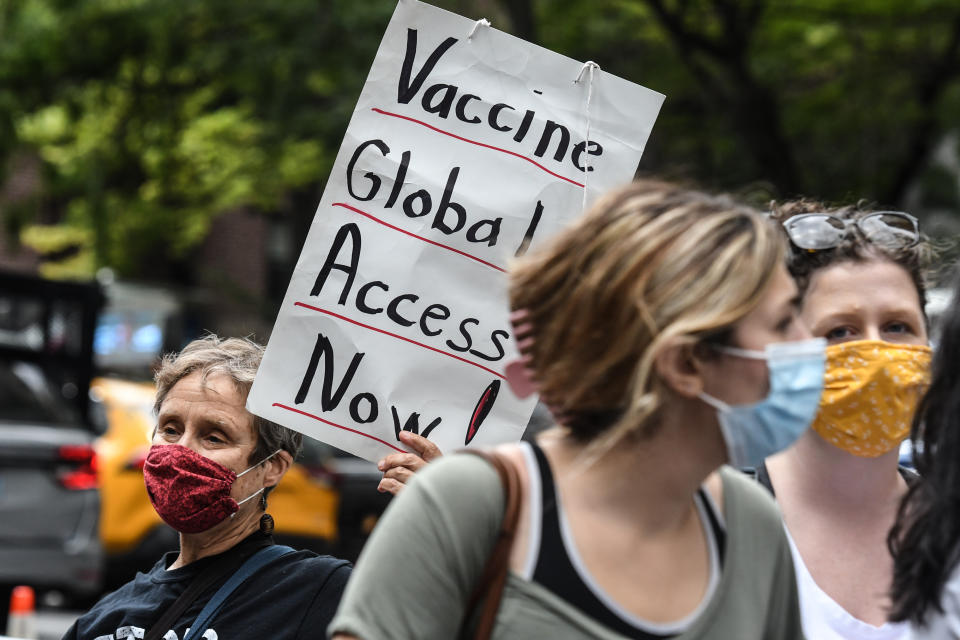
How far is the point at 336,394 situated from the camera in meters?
3.13

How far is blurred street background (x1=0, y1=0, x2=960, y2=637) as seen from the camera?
8.74 m

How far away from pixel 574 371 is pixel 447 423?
4.19ft

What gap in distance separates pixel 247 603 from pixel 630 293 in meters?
1.32

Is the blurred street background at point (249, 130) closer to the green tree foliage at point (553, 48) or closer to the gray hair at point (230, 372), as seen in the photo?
the green tree foliage at point (553, 48)

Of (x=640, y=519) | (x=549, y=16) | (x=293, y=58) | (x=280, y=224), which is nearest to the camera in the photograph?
(x=640, y=519)

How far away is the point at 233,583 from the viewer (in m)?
2.84

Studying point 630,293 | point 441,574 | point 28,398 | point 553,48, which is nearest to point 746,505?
point 630,293

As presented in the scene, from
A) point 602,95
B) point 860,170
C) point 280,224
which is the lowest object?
point 280,224

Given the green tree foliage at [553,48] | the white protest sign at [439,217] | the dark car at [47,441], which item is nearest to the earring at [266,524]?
the white protest sign at [439,217]

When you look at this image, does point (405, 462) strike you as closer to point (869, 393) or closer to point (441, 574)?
point (869, 393)

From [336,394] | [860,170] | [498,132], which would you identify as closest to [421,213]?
[498,132]

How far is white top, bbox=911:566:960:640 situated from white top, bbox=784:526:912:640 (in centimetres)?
51

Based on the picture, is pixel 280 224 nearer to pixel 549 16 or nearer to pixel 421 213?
pixel 549 16

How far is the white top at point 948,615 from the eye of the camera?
6.56 feet
